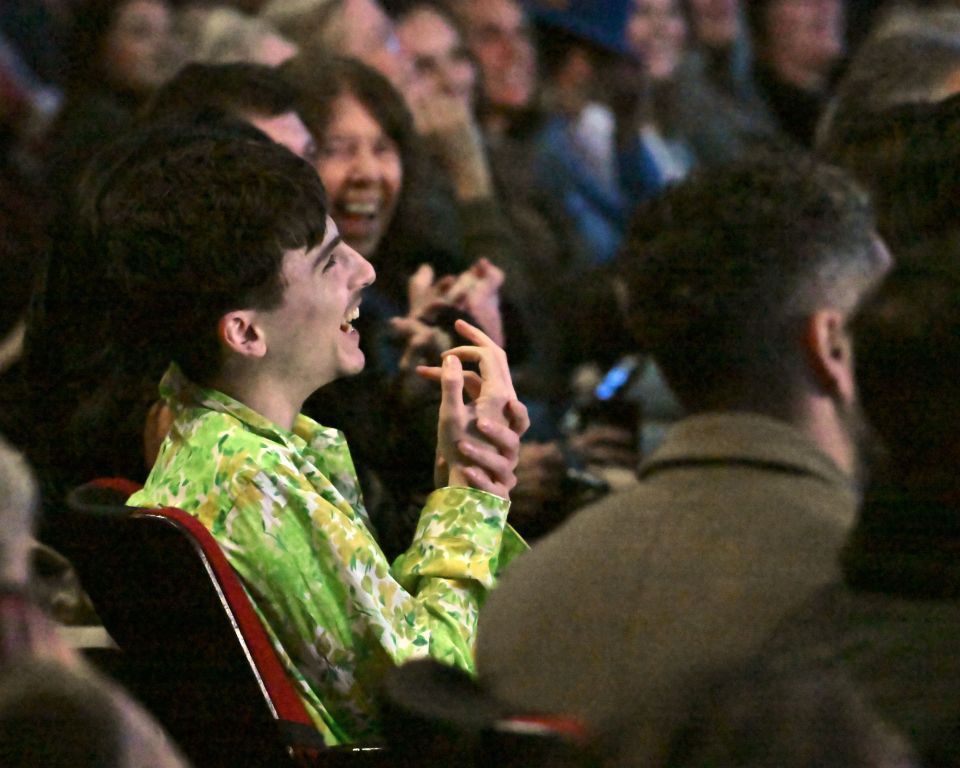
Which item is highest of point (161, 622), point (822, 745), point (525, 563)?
point (822, 745)

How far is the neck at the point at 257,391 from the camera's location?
224 cm

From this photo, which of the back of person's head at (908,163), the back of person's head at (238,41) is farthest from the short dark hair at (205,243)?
the back of person's head at (238,41)

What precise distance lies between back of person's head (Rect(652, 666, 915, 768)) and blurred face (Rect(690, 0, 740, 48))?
5.51 meters

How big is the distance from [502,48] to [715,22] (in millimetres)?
1421

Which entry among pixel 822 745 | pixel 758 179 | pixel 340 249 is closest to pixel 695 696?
pixel 822 745

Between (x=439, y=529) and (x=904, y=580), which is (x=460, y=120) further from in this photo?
(x=904, y=580)

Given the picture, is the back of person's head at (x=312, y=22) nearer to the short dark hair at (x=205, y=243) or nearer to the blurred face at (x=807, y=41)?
the short dark hair at (x=205, y=243)

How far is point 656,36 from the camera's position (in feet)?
19.6

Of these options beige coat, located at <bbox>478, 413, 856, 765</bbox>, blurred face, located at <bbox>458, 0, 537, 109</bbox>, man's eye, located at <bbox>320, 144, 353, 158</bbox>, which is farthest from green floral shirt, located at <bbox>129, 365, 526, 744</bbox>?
blurred face, located at <bbox>458, 0, 537, 109</bbox>

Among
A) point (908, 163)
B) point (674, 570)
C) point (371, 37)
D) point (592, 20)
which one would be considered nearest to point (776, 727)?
point (674, 570)

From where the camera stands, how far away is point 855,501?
160cm

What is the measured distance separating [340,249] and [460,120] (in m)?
2.07

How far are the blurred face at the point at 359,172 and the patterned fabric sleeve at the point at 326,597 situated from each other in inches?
48.9

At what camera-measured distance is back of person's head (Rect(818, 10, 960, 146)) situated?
319 cm
